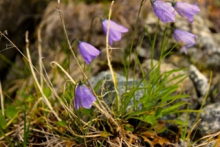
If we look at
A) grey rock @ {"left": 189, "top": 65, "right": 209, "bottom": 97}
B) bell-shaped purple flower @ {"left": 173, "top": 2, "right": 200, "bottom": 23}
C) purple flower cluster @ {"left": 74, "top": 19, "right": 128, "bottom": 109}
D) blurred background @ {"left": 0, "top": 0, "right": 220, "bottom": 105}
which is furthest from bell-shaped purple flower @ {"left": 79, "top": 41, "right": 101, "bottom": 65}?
grey rock @ {"left": 189, "top": 65, "right": 209, "bottom": 97}

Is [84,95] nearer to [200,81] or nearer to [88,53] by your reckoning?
[88,53]

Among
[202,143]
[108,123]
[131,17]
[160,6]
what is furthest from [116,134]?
[131,17]

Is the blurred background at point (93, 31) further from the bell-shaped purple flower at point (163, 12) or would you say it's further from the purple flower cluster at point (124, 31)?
the bell-shaped purple flower at point (163, 12)

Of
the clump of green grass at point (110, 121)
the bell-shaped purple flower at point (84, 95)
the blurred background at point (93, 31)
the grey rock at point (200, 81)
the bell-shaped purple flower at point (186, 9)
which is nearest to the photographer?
the bell-shaped purple flower at point (84, 95)

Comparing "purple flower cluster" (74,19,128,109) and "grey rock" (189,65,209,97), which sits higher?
"purple flower cluster" (74,19,128,109)

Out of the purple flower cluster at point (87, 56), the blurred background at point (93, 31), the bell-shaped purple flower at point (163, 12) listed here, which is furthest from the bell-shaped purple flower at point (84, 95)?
the blurred background at point (93, 31)

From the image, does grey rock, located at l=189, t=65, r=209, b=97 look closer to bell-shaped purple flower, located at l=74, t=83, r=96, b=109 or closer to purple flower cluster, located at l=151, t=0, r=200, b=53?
purple flower cluster, located at l=151, t=0, r=200, b=53

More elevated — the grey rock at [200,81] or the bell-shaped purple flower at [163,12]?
the bell-shaped purple flower at [163,12]

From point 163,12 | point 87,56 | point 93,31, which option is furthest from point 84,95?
point 93,31
